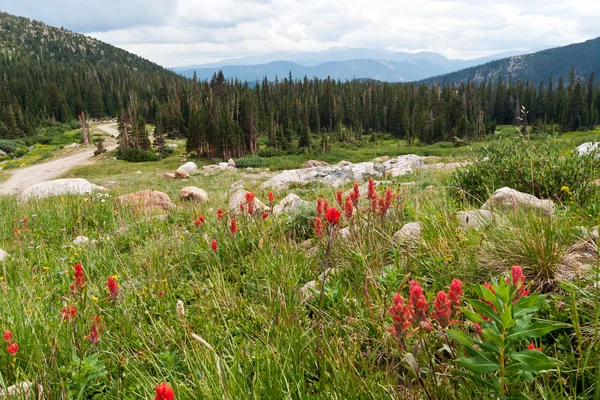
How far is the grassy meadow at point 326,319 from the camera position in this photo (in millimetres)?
1670

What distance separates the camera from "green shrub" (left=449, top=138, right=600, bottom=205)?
5.42m

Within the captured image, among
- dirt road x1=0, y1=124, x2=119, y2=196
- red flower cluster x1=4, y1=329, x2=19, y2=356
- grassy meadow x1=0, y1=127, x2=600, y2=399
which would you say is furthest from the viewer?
dirt road x1=0, y1=124, x2=119, y2=196

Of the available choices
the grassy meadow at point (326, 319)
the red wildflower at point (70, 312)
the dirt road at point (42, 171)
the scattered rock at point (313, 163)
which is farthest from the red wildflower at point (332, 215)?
the scattered rock at point (313, 163)

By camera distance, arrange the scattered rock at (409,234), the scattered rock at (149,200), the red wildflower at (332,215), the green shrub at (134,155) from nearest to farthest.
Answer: the red wildflower at (332,215) < the scattered rock at (409,234) < the scattered rock at (149,200) < the green shrub at (134,155)

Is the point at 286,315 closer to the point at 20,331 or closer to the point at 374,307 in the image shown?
the point at 374,307

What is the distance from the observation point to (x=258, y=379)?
1.90 metres

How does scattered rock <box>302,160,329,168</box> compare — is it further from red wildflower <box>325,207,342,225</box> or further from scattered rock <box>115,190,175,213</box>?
red wildflower <box>325,207,342,225</box>

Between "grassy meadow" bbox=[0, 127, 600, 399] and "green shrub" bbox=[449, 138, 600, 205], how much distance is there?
5.98 ft

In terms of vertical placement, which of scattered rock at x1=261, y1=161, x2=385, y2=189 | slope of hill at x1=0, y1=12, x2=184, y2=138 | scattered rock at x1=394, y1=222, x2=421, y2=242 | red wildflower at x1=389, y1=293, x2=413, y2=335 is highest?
slope of hill at x1=0, y1=12, x2=184, y2=138

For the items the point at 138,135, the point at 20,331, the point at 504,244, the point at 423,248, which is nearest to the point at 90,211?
the point at 20,331


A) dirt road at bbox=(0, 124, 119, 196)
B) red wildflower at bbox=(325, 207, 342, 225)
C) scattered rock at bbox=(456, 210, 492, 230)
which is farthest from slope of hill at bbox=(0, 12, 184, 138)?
red wildflower at bbox=(325, 207, 342, 225)

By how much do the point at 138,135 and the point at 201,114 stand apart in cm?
1220

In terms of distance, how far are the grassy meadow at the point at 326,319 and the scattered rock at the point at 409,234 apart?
0.51ft

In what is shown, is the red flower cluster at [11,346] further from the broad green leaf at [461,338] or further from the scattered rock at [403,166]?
the scattered rock at [403,166]
